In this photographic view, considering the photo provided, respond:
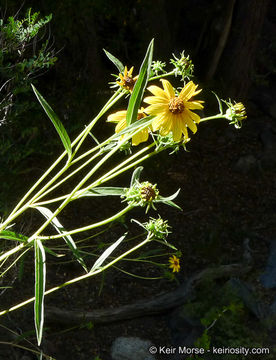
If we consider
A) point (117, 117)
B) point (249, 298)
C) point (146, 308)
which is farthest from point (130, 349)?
point (117, 117)

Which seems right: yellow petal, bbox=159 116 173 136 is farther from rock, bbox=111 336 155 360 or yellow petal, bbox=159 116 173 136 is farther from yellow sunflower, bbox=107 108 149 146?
rock, bbox=111 336 155 360

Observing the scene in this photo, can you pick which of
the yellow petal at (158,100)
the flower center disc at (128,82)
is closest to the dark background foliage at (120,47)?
the flower center disc at (128,82)

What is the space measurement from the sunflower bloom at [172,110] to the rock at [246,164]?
375cm

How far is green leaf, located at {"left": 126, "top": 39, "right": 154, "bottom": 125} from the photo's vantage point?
1.07 meters

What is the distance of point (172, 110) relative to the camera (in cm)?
110

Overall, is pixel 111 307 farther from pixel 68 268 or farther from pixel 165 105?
pixel 165 105

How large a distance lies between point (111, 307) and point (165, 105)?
2.36 meters

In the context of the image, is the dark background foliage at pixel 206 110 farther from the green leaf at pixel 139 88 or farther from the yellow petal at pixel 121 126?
the green leaf at pixel 139 88

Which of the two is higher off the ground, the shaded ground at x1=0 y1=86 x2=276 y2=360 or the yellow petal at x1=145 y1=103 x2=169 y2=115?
the yellow petal at x1=145 y1=103 x2=169 y2=115

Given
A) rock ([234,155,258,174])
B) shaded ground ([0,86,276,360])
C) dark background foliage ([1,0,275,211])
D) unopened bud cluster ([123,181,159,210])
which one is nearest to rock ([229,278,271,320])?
shaded ground ([0,86,276,360])

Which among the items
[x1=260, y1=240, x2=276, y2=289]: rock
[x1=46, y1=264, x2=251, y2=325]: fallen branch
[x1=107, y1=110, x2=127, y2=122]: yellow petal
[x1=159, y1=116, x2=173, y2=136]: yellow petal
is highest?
[x1=159, y1=116, x2=173, y2=136]: yellow petal

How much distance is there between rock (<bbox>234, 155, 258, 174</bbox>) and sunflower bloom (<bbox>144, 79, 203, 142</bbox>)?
3.75 meters

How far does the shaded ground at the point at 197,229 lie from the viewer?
9.89 ft

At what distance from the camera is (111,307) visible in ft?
10.7
